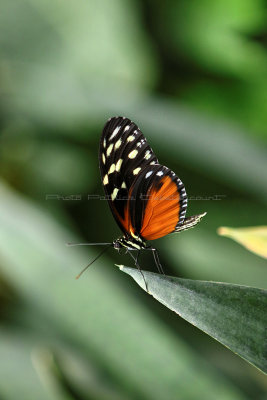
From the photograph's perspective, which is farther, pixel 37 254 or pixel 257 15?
pixel 257 15

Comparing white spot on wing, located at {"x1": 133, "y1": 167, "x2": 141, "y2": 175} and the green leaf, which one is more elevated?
white spot on wing, located at {"x1": 133, "y1": 167, "x2": 141, "y2": 175}

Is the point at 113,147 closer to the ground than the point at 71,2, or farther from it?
closer to the ground

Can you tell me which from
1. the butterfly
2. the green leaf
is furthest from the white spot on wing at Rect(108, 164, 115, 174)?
the green leaf

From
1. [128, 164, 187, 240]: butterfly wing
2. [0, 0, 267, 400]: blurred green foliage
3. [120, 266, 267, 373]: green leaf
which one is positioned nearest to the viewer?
[120, 266, 267, 373]: green leaf

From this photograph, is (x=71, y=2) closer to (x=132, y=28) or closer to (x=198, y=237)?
(x=132, y=28)

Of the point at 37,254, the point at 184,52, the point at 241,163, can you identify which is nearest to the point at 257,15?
the point at 184,52

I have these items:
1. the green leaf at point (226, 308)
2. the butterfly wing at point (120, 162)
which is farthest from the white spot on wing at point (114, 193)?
the green leaf at point (226, 308)

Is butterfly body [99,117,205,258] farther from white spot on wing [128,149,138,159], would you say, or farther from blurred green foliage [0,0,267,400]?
blurred green foliage [0,0,267,400]
